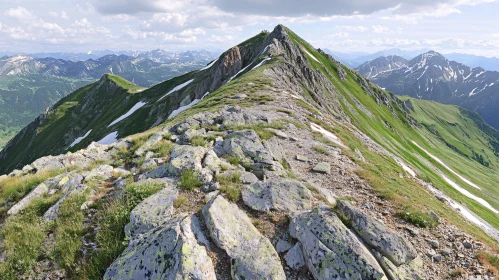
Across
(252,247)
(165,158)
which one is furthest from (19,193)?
(252,247)

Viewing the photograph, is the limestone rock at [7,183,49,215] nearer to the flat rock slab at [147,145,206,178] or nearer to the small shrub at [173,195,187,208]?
the flat rock slab at [147,145,206,178]

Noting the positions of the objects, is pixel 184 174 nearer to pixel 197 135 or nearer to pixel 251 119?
pixel 197 135

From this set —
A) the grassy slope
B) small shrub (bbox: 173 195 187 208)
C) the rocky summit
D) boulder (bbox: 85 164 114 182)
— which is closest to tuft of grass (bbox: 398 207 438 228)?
the rocky summit

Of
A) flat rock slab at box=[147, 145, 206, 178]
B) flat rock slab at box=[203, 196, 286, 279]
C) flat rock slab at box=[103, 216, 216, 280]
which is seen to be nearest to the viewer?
flat rock slab at box=[103, 216, 216, 280]

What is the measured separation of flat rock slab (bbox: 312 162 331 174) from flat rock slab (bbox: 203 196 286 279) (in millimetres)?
7541

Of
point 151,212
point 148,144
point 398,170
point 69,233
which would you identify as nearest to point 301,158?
point 148,144

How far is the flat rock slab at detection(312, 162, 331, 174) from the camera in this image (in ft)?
49.3

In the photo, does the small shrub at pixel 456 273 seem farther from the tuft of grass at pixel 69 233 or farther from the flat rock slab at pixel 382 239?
the tuft of grass at pixel 69 233

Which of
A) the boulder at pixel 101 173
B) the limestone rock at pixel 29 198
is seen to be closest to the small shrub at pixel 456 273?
the boulder at pixel 101 173

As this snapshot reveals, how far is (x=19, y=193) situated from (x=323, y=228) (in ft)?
40.7

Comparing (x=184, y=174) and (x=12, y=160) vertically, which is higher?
(x=184, y=174)

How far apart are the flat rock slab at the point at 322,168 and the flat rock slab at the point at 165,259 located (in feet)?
31.8

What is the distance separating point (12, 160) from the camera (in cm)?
11619

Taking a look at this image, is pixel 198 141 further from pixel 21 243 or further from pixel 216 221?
pixel 21 243
